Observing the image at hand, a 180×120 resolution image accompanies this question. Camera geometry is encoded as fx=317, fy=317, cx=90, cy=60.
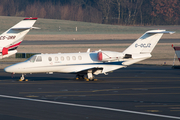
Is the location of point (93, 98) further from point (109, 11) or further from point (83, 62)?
point (109, 11)

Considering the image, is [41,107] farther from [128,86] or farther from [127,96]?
[128,86]

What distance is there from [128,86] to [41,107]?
372 inches

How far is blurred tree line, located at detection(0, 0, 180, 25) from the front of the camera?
125m

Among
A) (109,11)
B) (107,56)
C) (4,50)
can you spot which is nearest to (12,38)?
(4,50)

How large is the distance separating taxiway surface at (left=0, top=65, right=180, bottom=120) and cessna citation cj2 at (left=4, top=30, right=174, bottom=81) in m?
1.05

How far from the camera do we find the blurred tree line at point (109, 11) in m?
125

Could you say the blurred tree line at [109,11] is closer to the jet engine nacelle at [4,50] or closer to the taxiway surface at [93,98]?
the jet engine nacelle at [4,50]

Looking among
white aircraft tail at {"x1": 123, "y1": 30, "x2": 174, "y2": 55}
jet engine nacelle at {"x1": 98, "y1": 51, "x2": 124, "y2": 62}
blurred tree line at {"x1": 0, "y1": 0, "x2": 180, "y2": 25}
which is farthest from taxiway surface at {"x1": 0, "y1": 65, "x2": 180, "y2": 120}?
blurred tree line at {"x1": 0, "y1": 0, "x2": 180, "y2": 25}

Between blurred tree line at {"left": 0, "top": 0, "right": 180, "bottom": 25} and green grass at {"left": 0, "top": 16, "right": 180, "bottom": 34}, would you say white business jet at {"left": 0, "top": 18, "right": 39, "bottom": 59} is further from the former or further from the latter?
blurred tree line at {"left": 0, "top": 0, "right": 180, "bottom": 25}

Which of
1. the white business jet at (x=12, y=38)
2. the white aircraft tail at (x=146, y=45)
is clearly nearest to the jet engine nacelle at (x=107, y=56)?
the white aircraft tail at (x=146, y=45)

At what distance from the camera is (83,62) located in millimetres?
29172

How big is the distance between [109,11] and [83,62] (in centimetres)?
10419

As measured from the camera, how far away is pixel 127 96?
68.9ft

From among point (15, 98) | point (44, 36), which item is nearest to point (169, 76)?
point (15, 98)
